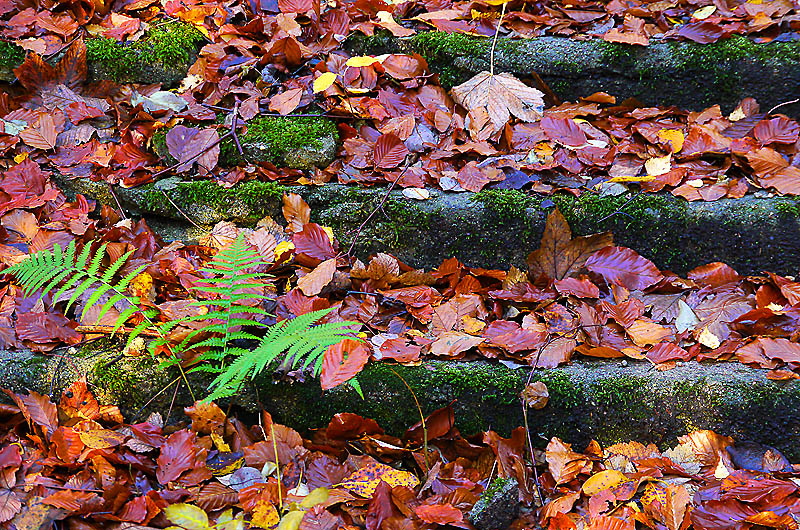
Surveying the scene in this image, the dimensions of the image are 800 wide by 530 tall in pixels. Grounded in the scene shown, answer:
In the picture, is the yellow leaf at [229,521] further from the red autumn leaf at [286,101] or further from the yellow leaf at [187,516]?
the red autumn leaf at [286,101]

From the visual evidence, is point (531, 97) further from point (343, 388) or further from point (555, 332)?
point (343, 388)

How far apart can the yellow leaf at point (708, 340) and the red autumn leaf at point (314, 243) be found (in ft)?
5.21

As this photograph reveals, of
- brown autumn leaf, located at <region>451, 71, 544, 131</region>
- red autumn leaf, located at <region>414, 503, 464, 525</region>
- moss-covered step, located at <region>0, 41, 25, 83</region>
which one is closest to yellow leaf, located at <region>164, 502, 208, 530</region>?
red autumn leaf, located at <region>414, 503, 464, 525</region>

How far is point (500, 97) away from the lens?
10.7 feet

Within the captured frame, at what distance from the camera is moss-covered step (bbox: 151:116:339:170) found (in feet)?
10.1

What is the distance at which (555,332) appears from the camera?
8.24 feet

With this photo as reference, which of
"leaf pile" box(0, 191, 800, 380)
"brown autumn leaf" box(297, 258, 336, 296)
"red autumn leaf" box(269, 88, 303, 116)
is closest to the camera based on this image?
"leaf pile" box(0, 191, 800, 380)

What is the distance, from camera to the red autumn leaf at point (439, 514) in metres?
2.00

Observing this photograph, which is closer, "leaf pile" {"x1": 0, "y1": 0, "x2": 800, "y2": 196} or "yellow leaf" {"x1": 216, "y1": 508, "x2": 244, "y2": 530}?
"yellow leaf" {"x1": 216, "y1": 508, "x2": 244, "y2": 530}

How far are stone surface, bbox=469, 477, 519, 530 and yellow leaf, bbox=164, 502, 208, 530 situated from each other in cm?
90

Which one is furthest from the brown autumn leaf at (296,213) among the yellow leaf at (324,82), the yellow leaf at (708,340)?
the yellow leaf at (708,340)

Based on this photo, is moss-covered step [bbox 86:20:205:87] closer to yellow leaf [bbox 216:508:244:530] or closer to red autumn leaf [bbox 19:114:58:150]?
red autumn leaf [bbox 19:114:58:150]

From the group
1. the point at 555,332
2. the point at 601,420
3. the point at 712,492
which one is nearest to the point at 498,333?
the point at 555,332

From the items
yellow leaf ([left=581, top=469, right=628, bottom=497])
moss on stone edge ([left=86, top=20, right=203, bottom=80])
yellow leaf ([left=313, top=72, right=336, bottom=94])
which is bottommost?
yellow leaf ([left=581, top=469, right=628, bottom=497])
